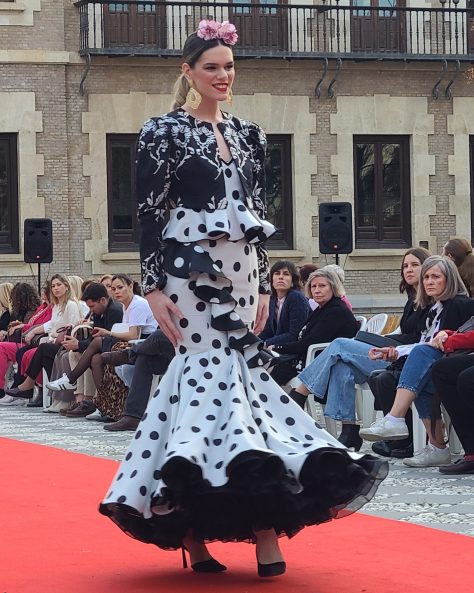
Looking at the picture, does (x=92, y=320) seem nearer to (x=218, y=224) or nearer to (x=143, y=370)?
(x=143, y=370)

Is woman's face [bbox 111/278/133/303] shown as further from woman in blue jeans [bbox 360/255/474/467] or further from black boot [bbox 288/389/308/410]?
woman in blue jeans [bbox 360/255/474/467]

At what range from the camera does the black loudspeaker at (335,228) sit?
23.5m

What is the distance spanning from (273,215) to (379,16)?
4.21 m

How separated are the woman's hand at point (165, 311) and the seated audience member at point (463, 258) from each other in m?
4.71

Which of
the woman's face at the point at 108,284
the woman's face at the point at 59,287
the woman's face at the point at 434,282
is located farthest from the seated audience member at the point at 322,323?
the woman's face at the point at 59,287

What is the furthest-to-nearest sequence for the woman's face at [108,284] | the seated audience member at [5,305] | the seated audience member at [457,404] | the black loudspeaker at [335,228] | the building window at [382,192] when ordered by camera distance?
the building window at [382,192] → the black loudspeaker at [335,228] → the seated audience member at [5,305] → the woman's face at [108,284] → the seated audience member at [457,404]

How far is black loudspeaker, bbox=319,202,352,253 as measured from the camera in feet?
77.2

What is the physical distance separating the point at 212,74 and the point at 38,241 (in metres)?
18.8

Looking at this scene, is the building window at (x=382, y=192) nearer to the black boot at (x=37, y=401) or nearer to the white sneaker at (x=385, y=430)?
the black boot at (x=37, y=401)

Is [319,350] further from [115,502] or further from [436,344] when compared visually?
[115,502]

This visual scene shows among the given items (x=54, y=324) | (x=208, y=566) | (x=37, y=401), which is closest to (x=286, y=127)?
(x=37, y=401)

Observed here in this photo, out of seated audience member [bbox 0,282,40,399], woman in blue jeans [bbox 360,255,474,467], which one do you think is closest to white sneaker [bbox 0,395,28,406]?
seated audience member [bbox 0,282,40,399]

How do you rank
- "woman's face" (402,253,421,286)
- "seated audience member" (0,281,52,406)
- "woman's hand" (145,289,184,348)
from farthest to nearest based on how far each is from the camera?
"seated audience member" (0,281,52,406) < "woman's face" (402,253,421,286) < "woman's hand" (145,289,184,348)

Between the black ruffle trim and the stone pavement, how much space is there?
154 cm
